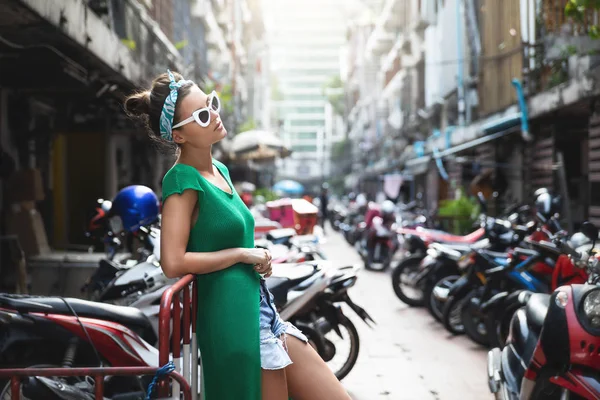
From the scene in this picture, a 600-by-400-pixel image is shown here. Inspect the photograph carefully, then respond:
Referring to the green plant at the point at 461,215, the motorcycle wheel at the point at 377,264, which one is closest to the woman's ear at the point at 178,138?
the motorcycle wheel at the point at 377,264

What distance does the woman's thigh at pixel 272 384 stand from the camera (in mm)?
2576

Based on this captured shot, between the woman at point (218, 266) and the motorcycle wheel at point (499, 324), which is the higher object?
the woman at point (218, 266)

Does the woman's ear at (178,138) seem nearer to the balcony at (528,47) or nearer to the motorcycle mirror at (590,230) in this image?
the motorcycle mirror at (590,230)

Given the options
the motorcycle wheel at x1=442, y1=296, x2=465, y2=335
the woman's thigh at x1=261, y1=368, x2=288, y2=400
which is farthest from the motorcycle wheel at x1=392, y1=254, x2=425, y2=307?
the woman's thigh at x1=261, y1=368, x2=288, y2=400

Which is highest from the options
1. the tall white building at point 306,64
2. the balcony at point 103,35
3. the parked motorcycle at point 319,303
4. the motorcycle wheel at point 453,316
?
the tall white building at point 306,64

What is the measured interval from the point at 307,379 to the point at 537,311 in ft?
6.43

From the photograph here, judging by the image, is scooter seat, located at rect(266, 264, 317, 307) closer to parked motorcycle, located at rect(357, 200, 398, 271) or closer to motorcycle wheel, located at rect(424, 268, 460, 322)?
motorcycle wheel, located at rect(424, 268, 460, 322)

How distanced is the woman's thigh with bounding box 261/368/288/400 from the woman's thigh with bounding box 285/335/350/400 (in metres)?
0.09

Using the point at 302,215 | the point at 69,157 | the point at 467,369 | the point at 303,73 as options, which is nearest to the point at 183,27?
the point at 69,157

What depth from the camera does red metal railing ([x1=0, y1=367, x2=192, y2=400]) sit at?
2486 millimetres

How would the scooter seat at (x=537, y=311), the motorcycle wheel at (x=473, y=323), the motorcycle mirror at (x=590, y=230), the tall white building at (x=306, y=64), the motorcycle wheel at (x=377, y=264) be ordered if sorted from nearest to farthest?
the scooter seat at (x=537, y=311) < the motorcycle mirror at (x=590, y=230) < the motorcycle wheel at (x=473, y=323) < the motorcycle wheel at (x=377, y=264) < the tall white building at (x=306, y=64)

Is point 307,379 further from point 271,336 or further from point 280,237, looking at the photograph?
point 280,237

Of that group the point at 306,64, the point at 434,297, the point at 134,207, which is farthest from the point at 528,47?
the point at 306,64

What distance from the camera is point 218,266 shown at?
8.18 feet
